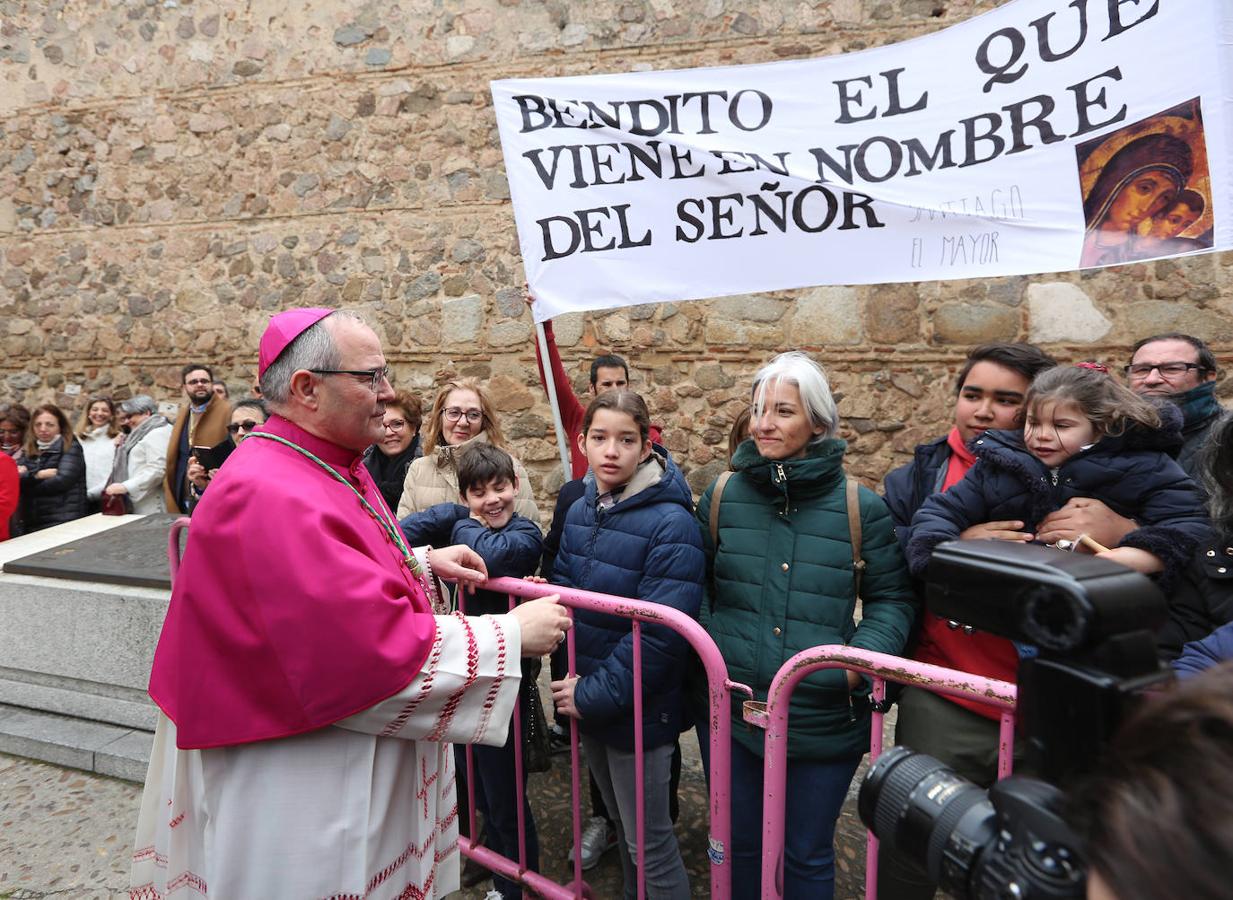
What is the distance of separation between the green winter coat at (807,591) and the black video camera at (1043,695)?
117 cm

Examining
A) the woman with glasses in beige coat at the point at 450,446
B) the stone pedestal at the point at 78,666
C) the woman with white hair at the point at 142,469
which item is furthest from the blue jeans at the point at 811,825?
the woman with white hair at the point at 142,469

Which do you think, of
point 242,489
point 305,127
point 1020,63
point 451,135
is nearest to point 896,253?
point 1020,63

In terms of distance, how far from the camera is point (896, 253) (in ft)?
9.55

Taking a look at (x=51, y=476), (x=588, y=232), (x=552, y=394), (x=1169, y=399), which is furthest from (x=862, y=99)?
(x=51, y=476)

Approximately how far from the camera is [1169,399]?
112 inches

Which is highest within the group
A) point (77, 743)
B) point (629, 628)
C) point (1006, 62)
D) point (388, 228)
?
point (388, 228)

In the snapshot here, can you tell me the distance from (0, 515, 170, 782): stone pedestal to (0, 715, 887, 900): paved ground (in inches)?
4.8

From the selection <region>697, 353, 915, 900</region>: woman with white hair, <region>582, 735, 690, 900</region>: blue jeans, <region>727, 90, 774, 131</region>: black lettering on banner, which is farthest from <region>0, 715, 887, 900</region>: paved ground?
<region>727, 90, 774, 131</region>: black lettering on banner

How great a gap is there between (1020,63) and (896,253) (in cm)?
72

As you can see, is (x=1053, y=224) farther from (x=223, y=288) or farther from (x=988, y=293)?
(x=223, y=288)

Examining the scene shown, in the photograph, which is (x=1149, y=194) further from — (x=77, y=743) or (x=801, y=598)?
(x=77, y=743)

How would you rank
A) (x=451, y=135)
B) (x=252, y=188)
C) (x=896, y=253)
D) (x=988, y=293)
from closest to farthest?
1. (x=896, y=253)
2. (x=988, y=293)
3. (x=451, y=135)
4. (x=252, y=188)

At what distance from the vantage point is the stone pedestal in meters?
3.50

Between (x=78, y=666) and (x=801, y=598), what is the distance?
350cm
